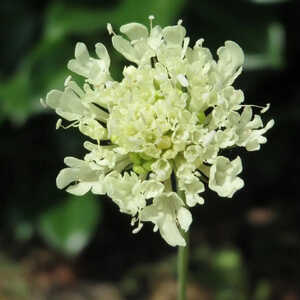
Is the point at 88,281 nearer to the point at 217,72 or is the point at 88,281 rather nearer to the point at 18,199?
the point at 18,199

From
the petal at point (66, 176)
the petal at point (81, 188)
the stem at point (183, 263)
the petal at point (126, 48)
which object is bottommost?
the stem at point (183, 263)

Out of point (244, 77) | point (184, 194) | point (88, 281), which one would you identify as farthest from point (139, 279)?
point (184, 194)

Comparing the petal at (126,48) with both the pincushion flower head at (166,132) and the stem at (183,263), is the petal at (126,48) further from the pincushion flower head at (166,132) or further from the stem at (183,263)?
the stem at (183,263)

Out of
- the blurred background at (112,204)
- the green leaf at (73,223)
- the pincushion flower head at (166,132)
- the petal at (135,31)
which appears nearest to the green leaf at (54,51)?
the blurred background at (112,204)

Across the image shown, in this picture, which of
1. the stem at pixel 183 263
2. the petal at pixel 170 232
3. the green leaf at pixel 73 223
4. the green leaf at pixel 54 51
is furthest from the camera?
the green leaf at pixel 73 223

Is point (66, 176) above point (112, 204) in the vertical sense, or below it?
above

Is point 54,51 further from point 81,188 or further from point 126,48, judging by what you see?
point 81,188

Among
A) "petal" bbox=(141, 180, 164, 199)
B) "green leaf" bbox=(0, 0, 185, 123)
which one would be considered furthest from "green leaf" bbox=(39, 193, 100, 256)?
"petal" bbox=(141, 180, 164, 199)

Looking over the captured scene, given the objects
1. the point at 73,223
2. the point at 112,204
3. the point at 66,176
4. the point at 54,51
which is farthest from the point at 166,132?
the point at 112,204
